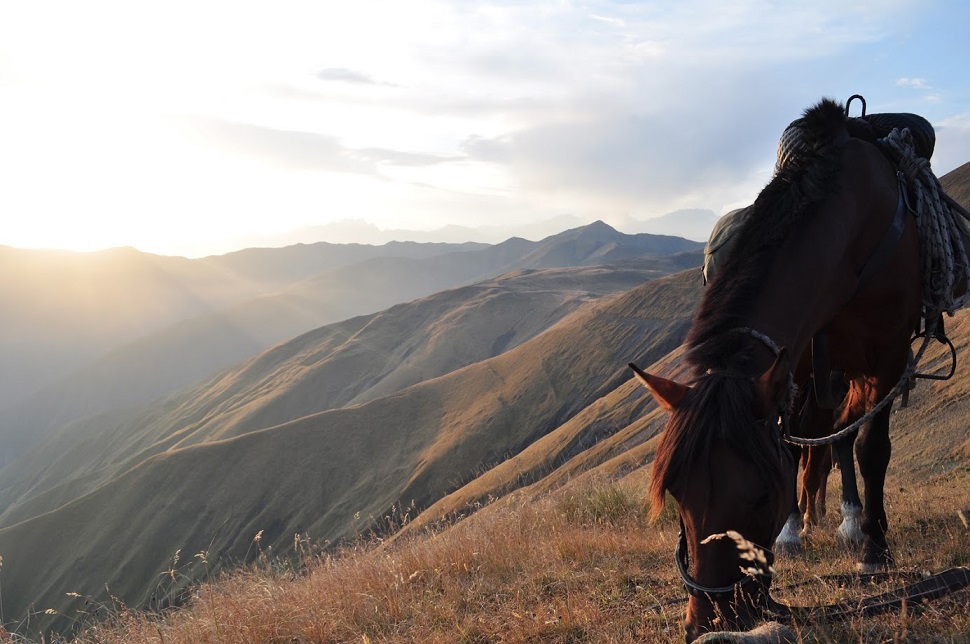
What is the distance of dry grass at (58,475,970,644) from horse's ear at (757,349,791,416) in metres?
1.04

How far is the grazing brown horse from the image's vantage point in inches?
92.0

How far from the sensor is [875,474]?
13.3 feet

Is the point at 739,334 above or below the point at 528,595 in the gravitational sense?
above

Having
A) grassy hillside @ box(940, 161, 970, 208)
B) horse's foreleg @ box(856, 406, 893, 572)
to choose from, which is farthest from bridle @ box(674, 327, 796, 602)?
grassy hillside @ box(940, 161, 970, 208)

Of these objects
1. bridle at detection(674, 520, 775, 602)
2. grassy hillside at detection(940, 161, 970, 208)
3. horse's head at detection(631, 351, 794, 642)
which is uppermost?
grassy hillside at detection(940, 161, 970, 208)

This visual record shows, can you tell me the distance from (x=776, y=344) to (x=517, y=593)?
2341 mm

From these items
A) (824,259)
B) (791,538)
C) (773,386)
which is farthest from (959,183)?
(773,386)

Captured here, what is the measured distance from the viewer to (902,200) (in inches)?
157

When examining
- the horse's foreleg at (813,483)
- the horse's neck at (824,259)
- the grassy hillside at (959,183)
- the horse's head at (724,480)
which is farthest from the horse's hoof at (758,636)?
the grassy hillside at (959,183)

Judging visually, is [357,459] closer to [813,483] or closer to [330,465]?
[330,465]

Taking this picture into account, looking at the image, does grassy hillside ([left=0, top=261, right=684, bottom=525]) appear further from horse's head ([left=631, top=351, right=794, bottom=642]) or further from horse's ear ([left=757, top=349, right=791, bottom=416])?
horse's ear ([left=757, top=349, right=791, bottom=416])

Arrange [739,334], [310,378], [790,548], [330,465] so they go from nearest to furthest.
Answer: [739,334] < [790,548] < [330,465] < [310,378]

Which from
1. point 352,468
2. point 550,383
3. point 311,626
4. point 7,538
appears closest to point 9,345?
point 7,538

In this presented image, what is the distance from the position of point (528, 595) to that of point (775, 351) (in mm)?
2453
